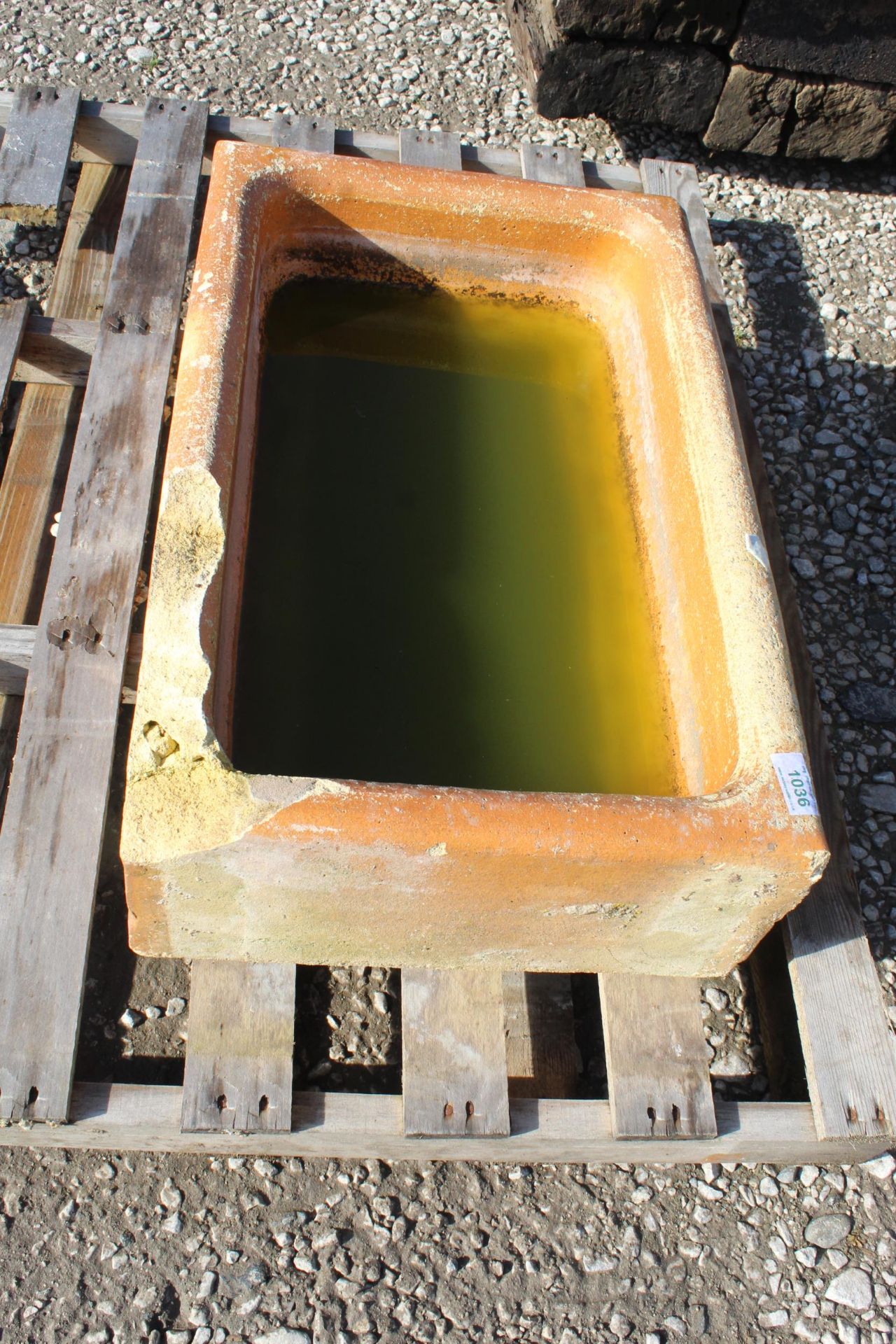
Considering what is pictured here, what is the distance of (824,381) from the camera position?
3664 millimetres

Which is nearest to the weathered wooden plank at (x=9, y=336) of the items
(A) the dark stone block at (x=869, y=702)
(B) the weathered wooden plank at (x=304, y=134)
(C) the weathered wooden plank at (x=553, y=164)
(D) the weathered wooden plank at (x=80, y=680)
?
(D) the weathered wooden plank at (x=80, y=680)

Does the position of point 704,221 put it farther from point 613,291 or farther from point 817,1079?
point 817,1079

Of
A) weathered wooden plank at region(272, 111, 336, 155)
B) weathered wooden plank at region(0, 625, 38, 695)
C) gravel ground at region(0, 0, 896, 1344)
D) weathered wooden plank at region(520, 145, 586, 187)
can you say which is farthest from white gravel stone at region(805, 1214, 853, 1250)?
weathered wooden plank at region(272, 111, 336, 155)

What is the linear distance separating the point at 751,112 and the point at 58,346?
118 inches

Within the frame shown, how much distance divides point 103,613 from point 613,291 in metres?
1.67

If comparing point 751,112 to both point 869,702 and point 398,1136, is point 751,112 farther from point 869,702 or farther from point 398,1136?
point 398,1136

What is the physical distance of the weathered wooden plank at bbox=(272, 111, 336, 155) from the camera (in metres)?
3.17

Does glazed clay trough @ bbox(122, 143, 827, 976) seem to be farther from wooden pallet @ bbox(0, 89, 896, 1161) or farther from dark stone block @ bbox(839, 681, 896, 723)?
dark stone block @ bbox(839, 681, 896, 723)

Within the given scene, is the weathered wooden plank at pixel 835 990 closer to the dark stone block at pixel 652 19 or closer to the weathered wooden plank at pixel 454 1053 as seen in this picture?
the weathered wooden plank at pixel 454 1053

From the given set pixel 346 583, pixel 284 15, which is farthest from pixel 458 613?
pixel 284 15

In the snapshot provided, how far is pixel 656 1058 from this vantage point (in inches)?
83.5

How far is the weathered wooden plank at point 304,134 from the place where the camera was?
3168mm

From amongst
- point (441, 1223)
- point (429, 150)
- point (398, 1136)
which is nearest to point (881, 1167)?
point (441, 1223)

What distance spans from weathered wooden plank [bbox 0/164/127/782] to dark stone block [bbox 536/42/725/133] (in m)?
1.80
